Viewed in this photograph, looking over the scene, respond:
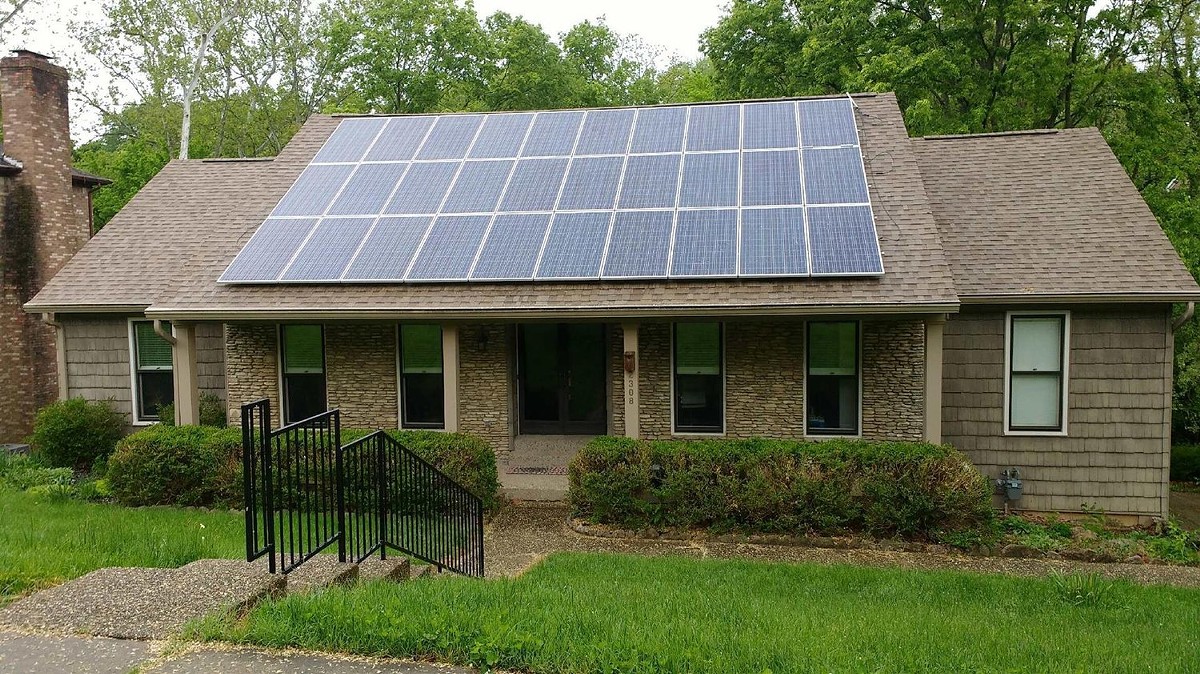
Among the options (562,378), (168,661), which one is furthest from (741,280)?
(168,661)

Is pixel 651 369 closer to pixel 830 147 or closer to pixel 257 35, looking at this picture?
pixel 830 147

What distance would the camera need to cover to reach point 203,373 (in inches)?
518

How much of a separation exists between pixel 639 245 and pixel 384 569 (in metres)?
6.01

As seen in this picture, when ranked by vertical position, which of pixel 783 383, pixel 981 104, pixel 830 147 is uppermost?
pixel 981 104

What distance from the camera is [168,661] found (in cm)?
424

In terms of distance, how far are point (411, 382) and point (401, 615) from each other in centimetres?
767

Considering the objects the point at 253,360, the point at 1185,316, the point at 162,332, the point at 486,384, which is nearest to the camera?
the point at 1185,316

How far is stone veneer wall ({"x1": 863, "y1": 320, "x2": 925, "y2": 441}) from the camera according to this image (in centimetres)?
1075

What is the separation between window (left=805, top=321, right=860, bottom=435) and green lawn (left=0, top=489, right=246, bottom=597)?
23.8 ft

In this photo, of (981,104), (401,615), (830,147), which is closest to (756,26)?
(981,104)

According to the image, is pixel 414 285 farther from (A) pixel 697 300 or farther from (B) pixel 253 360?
(A) pixel 697 300

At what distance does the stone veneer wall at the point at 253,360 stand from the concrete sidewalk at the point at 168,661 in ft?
26.2

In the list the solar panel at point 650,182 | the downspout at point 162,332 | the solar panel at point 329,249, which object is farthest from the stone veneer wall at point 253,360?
the solar panel at point 650,182

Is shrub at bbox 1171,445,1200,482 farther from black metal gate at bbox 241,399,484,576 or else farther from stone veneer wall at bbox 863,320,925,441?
black metal gate at bbox 241,399,484,576
